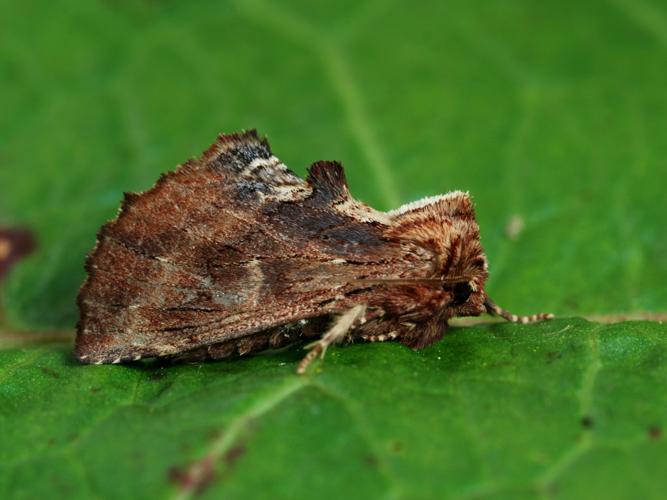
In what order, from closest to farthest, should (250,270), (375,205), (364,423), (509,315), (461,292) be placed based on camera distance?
1. (364,423)
2. (250,270)
3. (461,292)
4. (509,315)
5. (375,205)

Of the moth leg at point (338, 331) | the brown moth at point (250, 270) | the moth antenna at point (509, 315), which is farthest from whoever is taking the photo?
the moth antenna at point (509, 315)

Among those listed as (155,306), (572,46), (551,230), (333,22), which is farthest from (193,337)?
(572,46)

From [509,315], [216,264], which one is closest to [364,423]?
[216,264]

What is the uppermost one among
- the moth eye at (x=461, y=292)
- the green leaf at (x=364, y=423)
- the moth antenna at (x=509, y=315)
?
the moth antenna at (x=509, y=315)

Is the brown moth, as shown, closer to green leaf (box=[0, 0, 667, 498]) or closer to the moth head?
the moth head

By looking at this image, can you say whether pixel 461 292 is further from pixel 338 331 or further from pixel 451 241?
pixel 338 331

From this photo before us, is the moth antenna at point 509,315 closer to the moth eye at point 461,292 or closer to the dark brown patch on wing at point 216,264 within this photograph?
the moth eye at point 461,292

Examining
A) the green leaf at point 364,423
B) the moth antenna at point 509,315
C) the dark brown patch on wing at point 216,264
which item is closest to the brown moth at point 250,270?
the dark brown patch on wing at point 216,264
